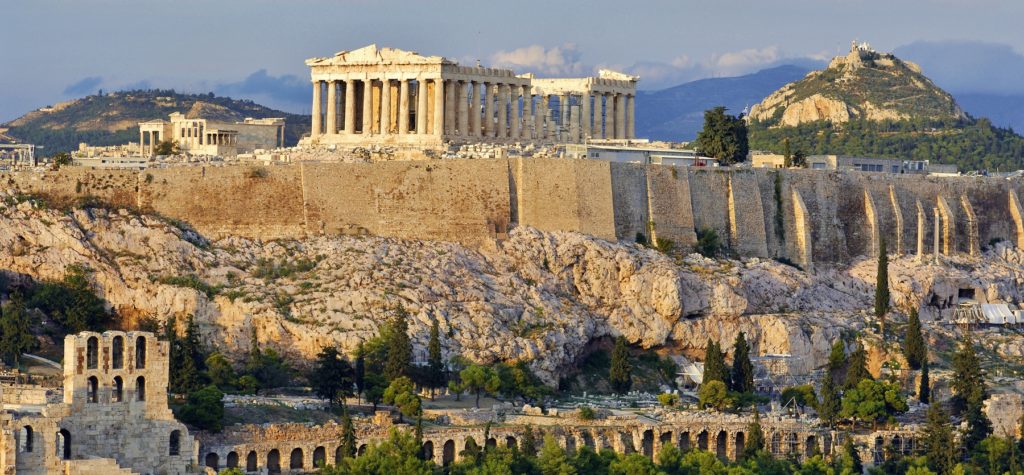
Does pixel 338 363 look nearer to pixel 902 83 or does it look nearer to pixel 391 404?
→ pixel 391 404

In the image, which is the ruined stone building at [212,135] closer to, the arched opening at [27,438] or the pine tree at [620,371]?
the pine tree at [620,371]

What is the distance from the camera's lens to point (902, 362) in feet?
340

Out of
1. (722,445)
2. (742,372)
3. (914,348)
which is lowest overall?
(722,445)

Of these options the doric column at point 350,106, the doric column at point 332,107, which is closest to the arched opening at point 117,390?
the doric column at point 350,106

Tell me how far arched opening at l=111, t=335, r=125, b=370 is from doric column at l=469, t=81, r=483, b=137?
129ft

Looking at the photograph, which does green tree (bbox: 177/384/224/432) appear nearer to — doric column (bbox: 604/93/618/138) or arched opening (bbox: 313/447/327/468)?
arched opening (bbox: 313/447/327/468)

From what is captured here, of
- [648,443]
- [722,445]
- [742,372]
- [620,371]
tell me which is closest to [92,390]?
[648,443]

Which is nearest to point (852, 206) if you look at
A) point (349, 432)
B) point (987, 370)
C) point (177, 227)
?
point (987, 370)

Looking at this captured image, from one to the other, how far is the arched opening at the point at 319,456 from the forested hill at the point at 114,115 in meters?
62.9

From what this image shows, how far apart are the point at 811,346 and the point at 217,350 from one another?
24.5 m

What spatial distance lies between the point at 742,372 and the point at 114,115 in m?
71.6

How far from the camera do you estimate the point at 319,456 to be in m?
80.1

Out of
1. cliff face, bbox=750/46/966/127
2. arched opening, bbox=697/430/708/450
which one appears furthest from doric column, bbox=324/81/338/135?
cliff face, bbox=750/46/966/127

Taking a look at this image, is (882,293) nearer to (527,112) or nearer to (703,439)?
(527,112)
